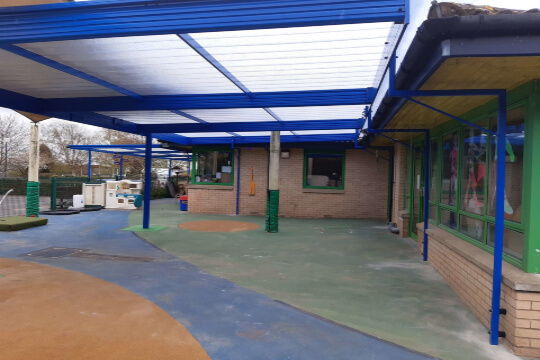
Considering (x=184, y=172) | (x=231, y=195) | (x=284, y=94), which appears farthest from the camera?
(x=184, y=172)

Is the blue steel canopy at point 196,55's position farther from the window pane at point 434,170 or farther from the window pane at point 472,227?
the window pane at point 472,227

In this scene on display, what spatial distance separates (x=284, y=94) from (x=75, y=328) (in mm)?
4832

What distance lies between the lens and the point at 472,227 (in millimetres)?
5285

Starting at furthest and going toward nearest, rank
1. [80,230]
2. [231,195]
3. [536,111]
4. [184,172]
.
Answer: [184,172] → [231,195] → [80,230] → [536,111]

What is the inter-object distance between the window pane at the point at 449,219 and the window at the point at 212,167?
33.5ft

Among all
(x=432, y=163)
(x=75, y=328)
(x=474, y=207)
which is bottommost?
(x=75, y=328)

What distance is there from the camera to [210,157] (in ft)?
53.4

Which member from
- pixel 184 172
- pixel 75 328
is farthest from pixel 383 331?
pixel 184 172

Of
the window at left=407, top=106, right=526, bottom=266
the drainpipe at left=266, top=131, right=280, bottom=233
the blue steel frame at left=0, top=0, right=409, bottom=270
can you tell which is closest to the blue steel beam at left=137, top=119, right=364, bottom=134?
the drainpipe at left=266, top=131, right=280, bottom=233

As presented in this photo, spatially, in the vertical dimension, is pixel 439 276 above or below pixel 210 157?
below

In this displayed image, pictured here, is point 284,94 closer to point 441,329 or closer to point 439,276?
point 439,276

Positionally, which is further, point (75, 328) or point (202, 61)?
point (202, 61)

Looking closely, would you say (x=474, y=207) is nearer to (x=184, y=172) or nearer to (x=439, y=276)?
(x=439, y=276)

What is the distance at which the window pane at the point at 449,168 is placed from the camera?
6179 mm
